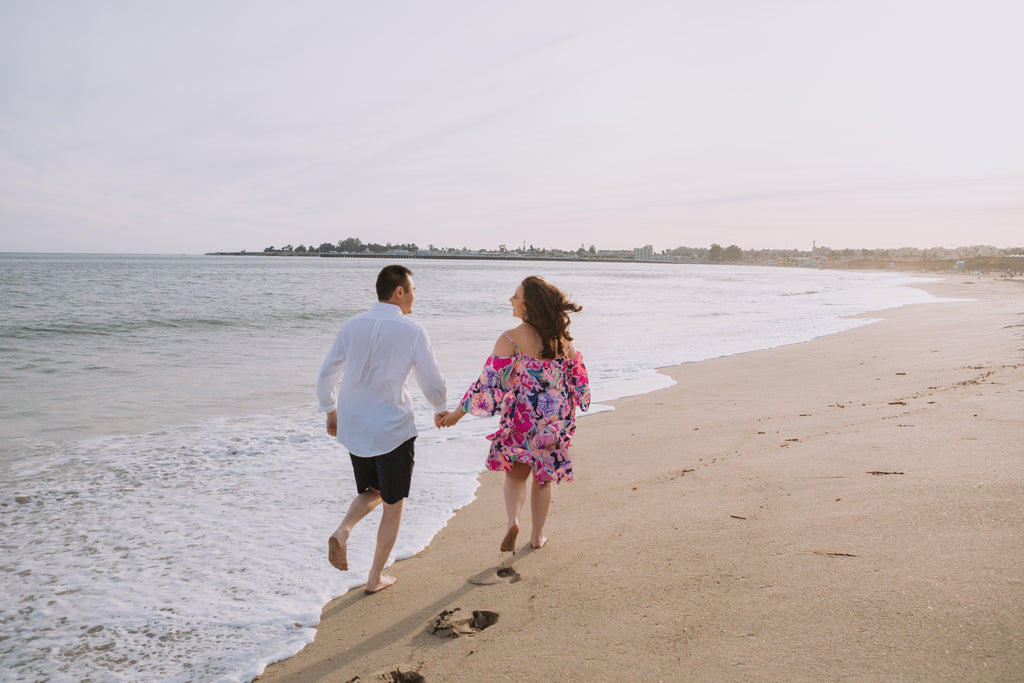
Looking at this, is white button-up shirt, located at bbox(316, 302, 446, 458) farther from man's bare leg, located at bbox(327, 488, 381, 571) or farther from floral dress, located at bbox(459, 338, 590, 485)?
floral dress, located at bbox(459, 338, 590, 485)

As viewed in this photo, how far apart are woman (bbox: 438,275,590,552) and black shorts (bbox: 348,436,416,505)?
1.00ft

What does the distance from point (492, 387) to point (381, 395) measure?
0.68 meters

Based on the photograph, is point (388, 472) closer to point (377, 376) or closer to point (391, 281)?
point (377, 376)

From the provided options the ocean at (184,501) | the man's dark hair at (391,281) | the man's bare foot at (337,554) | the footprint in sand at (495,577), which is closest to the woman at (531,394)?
the footprint in sand at (495,577)

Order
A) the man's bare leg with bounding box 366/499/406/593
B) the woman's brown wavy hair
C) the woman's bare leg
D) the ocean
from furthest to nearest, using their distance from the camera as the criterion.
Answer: the woman's bare leg → the woman's brown wavy hair → the man's bare leg with bounding box 366/499/406/593 → the ocean

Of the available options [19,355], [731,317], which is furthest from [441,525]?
[731,317]

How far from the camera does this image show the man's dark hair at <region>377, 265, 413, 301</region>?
3.11 metres

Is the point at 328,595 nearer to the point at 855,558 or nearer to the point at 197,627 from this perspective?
the point at 197,627

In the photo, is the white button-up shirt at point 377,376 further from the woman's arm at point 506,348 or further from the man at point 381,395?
the woman's arm at point 506,348

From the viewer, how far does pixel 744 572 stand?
2.76 metres

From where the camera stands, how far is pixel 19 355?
503 inches

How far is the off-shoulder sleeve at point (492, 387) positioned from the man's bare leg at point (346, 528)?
721 millimetres

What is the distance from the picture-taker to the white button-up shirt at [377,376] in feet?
10.1

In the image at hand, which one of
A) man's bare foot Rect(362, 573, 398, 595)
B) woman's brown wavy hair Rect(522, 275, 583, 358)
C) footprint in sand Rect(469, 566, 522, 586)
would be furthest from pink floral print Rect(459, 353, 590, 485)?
man's bare foot Rect(362, 573, 398, 595)
